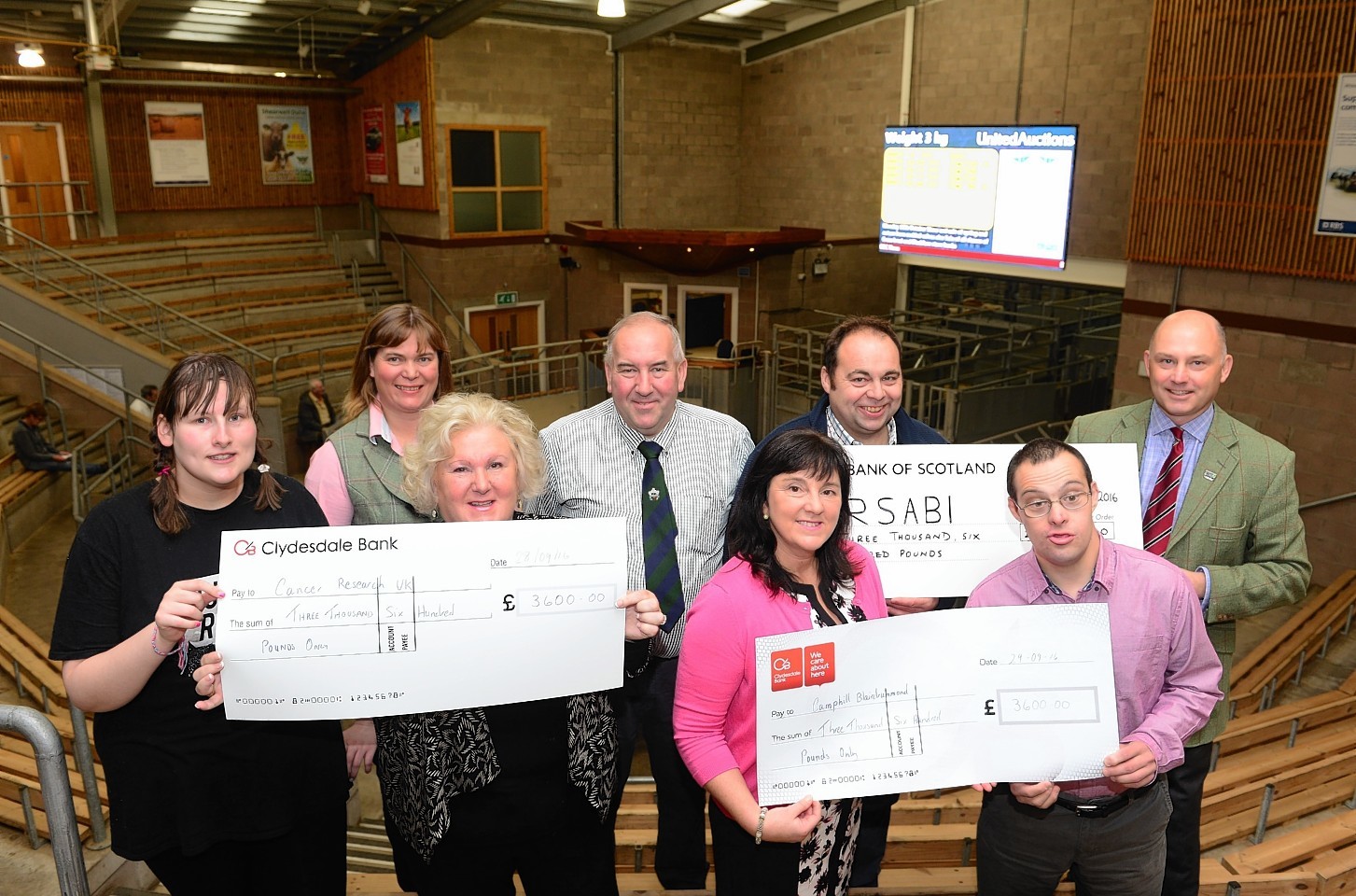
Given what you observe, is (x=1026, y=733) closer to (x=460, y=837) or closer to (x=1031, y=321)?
(x=460, y=837)

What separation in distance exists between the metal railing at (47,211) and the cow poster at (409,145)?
4762mm

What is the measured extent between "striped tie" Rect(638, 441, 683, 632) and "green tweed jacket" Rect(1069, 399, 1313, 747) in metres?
1.42

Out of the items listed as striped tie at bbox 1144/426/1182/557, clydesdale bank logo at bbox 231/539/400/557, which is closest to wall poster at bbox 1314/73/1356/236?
striped tie at bbox 1144/426/1182/557

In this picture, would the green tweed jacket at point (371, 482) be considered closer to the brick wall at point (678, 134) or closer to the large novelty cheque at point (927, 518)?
the large novelty cheque at point (927, 518)

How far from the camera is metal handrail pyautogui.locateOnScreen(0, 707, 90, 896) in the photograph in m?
1.85

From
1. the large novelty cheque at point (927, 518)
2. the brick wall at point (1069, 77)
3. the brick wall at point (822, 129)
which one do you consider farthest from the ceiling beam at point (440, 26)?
the large novelty cheque at point (927, 518)

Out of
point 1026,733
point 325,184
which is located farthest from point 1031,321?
point 1026,733

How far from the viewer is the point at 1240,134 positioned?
334 inches

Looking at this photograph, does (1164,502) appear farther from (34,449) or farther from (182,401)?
(34,449)

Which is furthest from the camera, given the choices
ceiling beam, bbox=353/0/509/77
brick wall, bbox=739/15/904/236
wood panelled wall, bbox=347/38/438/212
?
brick wall, bbox=739/15/904/236

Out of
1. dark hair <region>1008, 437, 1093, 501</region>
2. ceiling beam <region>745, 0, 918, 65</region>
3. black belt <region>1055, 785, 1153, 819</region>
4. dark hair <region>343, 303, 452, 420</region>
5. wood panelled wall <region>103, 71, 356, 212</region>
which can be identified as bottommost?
black belt <region>1055, 785, 1153, 819</region>

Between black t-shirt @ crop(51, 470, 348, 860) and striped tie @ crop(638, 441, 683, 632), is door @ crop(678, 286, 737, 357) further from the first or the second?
black t-shirt @ crop(51, 470, 348, 860)

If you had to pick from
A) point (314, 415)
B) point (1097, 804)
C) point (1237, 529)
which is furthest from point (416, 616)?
point (314, 415)

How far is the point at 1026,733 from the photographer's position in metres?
2.10
